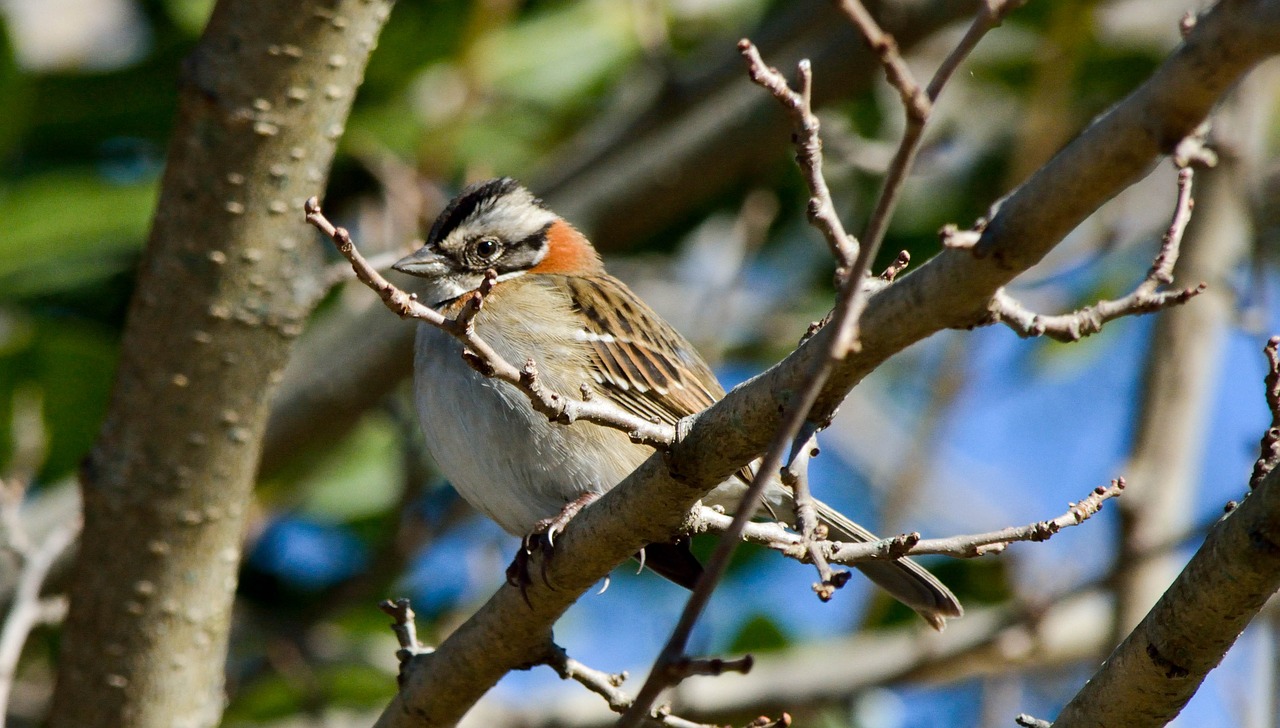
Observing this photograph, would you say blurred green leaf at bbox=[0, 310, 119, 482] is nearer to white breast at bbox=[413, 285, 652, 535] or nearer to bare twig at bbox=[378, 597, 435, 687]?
white breast at bbox=[413, 285, 652, 535]

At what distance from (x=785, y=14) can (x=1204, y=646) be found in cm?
370

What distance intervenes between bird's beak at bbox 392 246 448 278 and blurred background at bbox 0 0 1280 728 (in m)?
0.59

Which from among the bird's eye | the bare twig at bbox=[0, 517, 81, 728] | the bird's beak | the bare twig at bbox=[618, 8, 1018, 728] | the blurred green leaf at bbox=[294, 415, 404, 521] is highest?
the blurred green leaf at bbox=[294, 415, 404, 521]

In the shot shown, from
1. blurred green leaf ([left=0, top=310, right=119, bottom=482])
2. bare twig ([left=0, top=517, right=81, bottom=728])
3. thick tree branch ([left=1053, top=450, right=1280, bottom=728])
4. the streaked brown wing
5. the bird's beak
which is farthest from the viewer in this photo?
blurred green leaf ([left=0, top=310, right=119, bottom=482])

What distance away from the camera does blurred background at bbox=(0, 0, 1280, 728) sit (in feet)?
17.4

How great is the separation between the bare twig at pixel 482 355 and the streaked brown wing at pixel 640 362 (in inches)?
62.9

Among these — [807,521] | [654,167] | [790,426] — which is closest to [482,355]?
[807,521]

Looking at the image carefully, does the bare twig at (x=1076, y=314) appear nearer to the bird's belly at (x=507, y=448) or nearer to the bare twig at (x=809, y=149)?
the bare twig at (x=809, y=149)

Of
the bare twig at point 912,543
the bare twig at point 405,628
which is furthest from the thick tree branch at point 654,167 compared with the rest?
the bare twig at point 912,543

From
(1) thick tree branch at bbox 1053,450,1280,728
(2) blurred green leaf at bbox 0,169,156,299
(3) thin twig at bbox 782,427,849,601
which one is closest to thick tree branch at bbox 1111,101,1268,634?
(1) thick tree branch at bbox 1053,450,1280,728

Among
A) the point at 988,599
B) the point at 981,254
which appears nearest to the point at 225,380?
the point at 981,254

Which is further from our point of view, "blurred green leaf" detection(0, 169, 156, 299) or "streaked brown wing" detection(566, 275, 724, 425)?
"blurred green leaf" detection(0, 169, 156, 299)

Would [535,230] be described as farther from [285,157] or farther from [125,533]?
[125,533]

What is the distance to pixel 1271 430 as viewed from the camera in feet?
8.21
